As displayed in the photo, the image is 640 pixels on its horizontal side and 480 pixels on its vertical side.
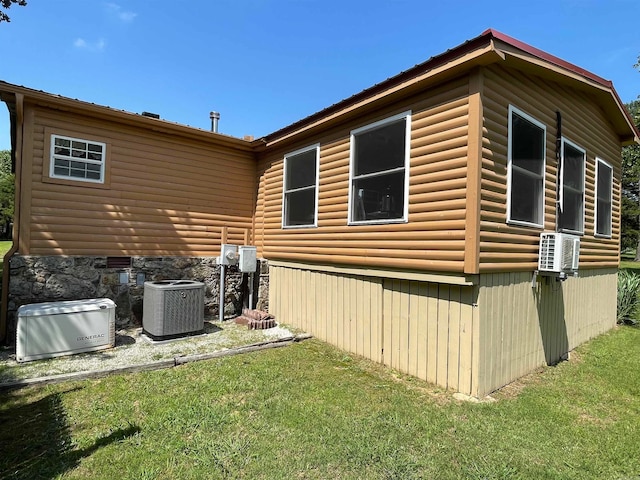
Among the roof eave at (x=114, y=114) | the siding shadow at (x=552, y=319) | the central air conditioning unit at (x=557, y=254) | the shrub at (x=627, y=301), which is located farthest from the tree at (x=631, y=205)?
the roof eave at (x=114, y=114)

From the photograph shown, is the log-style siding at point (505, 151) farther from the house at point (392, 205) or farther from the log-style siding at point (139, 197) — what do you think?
the log-style siding at point (139, 197)

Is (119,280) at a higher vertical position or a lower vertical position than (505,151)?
lower

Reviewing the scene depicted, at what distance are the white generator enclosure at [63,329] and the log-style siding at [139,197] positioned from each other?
1346mm

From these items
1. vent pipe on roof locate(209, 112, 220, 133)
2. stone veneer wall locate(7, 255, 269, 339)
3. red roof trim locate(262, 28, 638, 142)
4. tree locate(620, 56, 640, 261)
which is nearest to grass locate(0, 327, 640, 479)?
stone veneer wall locate(7, 255, 269, 339)

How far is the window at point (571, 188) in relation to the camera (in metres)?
5.20

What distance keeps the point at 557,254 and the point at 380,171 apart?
2537mm

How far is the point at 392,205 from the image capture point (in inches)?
189

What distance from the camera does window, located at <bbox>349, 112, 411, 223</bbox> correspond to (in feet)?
15.2

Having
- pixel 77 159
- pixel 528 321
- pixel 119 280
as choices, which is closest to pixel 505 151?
pixel 528 321

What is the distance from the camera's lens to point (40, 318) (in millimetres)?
4426

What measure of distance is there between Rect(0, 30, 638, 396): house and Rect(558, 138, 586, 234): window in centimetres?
5

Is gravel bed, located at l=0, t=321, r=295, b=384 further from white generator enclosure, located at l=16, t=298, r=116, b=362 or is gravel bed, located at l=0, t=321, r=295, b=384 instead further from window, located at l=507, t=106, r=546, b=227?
window, located at l=507, t=106, r=546, b=227

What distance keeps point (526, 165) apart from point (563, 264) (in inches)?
53.8

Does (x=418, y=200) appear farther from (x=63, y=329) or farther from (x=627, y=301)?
(x=627, y=301)
